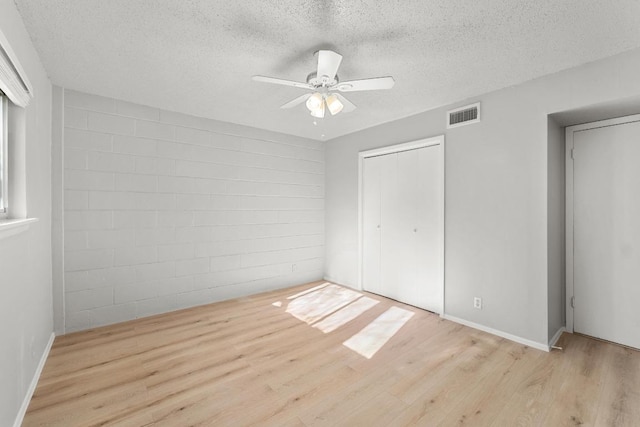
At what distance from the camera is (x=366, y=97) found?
3166mm

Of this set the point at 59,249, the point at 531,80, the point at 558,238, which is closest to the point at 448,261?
the point at 558,238

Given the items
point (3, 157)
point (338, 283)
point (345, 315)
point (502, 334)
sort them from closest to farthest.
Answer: point (3, 157) < point (502, 334) < point (345, 315) < point (338, 283)

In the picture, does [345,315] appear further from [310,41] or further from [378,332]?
[310,41]

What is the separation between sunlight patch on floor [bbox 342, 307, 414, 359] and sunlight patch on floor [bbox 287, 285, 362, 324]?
594 millimetres

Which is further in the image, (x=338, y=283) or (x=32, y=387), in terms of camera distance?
(x=338, y=283)

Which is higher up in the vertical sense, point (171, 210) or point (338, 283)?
point (171, 210)

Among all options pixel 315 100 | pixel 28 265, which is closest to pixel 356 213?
pixel 315 100

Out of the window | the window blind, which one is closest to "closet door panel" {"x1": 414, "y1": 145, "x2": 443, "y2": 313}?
the window blind

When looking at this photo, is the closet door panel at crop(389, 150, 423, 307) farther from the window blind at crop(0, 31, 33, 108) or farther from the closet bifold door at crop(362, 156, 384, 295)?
the window blind at crop(0, 31, 33, 108)

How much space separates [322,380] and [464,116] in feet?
9.82

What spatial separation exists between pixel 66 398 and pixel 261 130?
11.8ft

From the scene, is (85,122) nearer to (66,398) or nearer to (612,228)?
(66,398)

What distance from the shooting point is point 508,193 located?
2887 mm

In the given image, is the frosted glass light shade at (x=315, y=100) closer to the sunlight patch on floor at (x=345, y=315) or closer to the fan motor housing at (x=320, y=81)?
the fan motor housing at (x=320, y=81)
